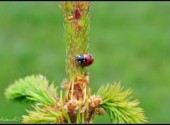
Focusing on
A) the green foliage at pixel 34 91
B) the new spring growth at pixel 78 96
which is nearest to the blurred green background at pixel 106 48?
the green foliage at pixel 34 91

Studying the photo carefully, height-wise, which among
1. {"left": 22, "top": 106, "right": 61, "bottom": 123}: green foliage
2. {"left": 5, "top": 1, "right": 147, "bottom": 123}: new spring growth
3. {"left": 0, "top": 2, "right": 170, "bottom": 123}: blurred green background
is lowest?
{"left": 22, "top": 106, "right": 61, "bottom": 123}: green foliage

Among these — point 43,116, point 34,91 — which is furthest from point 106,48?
point 43,116

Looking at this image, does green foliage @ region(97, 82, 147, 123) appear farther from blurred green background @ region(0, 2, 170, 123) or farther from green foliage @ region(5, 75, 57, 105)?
blurred green background @ region(0, 2, 170, 123)

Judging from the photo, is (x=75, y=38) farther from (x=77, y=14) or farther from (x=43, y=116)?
(x=43, y=116)

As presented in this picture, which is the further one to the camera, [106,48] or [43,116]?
[106,48]

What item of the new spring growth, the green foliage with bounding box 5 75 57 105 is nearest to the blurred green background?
the green foliage with bounding box 5 75 57 105

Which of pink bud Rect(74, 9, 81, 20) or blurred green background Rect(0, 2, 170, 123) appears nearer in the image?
pink bud Rect(74, 9, 81, 20)
